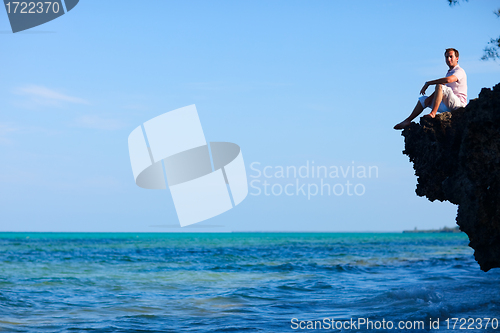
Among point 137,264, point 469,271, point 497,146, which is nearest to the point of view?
point 497,146

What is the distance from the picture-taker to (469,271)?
17016 millimetres

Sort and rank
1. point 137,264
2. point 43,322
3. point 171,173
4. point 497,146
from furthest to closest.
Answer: point 137,264 < point 171,173 < point 43,322 < point 497,146

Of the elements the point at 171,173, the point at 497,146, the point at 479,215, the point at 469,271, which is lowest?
the point at 469,271

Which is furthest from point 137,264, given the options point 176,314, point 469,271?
point 469,271

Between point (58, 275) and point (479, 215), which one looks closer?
point (479, 215)

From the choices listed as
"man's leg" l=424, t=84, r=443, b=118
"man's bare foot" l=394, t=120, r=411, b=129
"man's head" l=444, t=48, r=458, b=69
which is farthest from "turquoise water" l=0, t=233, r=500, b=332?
"man's head" l=444, t=48, r=458, b=69

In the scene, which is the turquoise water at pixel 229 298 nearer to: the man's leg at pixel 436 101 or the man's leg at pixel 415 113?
the man's leg at pixel 415 113

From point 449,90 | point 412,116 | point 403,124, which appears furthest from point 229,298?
point 449,90

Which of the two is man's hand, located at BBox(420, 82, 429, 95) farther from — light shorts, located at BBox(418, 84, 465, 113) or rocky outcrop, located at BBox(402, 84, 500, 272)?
rocky outcrop, located at BBox(402, 84, 500, 272)

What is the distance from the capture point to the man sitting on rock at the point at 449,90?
6641 mm

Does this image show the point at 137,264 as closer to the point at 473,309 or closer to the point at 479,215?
the point at 473,309

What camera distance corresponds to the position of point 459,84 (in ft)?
22.2

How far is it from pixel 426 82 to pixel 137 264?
60.9 feet

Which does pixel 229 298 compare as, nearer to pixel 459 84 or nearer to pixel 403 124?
pixel 403 124
